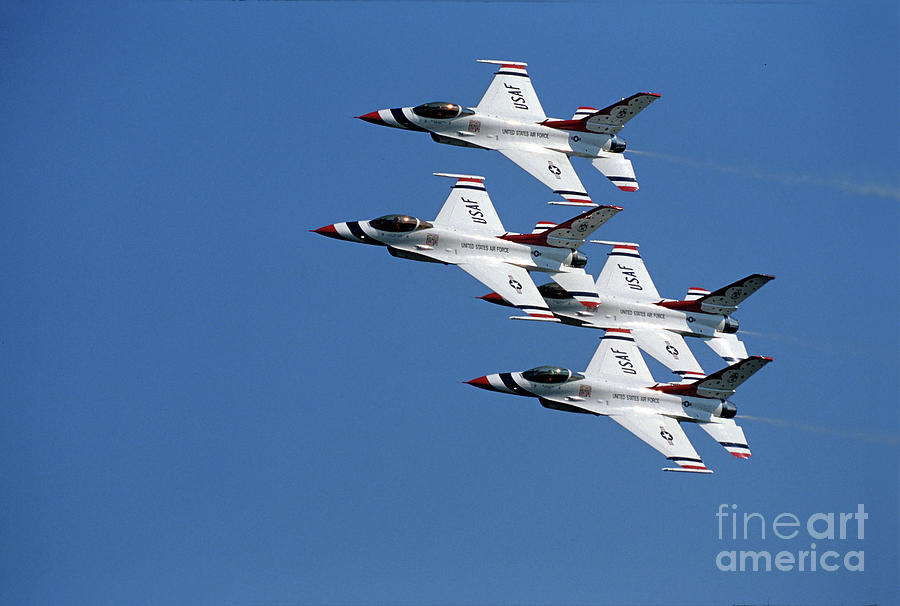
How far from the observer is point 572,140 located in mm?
71188

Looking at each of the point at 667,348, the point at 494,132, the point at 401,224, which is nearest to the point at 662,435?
the point at 667,348

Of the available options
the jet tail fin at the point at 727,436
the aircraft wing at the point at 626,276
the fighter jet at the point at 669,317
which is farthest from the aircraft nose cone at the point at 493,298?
the jet tail fin at the point at 727,436

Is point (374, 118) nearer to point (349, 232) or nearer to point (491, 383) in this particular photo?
point (349, 232)

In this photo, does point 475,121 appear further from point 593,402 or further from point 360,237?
point 593,402

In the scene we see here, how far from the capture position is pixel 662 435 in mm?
67312

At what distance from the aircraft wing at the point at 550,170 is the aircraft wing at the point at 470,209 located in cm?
159

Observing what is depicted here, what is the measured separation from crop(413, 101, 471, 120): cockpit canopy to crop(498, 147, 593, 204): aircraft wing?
2.01m

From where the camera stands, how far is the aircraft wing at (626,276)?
71688 mm

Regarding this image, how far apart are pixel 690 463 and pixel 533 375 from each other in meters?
5.77

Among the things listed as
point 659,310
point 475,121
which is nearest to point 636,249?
point 659,310

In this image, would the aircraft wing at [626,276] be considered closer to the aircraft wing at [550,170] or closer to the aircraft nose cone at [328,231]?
the aircraft wing at [550,170]

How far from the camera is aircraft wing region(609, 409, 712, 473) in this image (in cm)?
6712

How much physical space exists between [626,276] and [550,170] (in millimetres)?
4702

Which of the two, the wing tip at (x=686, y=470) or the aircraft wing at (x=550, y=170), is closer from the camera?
the wing tip at (x=686, y=470)
